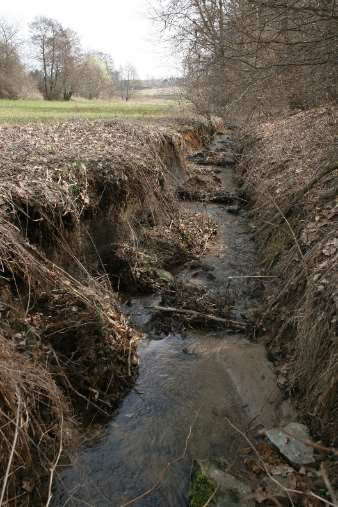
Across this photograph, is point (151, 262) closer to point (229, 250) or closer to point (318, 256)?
point (229, 250)

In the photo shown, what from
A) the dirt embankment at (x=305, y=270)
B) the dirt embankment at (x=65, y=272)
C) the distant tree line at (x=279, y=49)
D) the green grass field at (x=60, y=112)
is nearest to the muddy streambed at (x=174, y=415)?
the dirt embankment at (x=65, y=272)

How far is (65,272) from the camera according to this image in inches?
176

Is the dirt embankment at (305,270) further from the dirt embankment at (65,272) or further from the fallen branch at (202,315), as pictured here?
the dirt embankment at (65,272)

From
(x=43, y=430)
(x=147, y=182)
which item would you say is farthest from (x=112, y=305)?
(x=147, y=182)

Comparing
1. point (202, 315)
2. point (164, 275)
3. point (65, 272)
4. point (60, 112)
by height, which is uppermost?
point (60, 112)

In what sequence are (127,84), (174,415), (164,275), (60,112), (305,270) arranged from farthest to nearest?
(127,84) → (60,112) → (164,275) → (305,270) → (174,415)

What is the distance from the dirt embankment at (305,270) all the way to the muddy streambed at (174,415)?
0.36 meters

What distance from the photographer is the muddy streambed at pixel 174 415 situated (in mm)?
3227

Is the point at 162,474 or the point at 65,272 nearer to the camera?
the point at 162,474

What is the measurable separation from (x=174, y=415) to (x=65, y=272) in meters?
1.89

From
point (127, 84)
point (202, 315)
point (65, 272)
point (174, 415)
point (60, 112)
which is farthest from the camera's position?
point (127, 84)

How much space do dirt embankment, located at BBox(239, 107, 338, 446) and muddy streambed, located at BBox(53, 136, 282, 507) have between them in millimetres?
362

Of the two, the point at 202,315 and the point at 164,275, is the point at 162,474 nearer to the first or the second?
the point at 202,315

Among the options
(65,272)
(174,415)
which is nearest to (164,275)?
(65,272)
